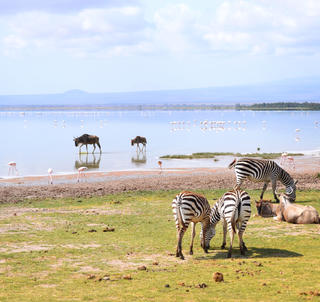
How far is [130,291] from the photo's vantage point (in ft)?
34.5

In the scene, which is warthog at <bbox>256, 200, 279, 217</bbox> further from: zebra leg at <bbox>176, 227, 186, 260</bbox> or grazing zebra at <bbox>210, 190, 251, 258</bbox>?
zebra leg at <bbox>176, 227, 186, 260</bbox>

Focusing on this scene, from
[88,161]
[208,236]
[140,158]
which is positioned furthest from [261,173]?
[140,158]

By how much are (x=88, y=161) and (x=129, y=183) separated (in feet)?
49.2

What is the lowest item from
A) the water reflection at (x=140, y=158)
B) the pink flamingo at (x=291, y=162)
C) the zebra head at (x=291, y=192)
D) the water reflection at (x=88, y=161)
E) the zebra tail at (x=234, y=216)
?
the water reflection at (x=88, y=161)

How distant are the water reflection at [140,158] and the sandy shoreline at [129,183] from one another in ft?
18.9

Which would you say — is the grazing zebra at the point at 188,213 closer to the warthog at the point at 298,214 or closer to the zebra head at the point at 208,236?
the zebra head at the point at 208,236

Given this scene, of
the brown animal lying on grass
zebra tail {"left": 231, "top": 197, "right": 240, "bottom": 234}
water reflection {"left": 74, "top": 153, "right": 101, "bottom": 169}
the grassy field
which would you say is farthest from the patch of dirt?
zebra tail {"left": 231, "top": 197, "right": 240, "bottom": 234}

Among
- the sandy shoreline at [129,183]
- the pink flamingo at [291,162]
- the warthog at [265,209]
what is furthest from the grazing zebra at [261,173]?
the pink flamingo at [291,162]

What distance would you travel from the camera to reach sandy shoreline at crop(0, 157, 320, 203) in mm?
25969

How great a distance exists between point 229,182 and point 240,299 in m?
18.5

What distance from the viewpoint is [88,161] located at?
143 feet

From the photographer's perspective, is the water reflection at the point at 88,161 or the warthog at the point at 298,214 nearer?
the warthog at the point at 298,214

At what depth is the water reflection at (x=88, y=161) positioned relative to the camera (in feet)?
132

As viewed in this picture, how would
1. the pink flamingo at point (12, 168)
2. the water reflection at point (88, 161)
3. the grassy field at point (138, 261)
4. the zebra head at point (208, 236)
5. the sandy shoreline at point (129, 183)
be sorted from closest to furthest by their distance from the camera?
the grassy field at point (138, 261) → the zebra head at point (208, 236) → the sandy shoreline at point (129, 183) → the pink flamingo at point (12, 168) → the water reflection at point (88, 161)
